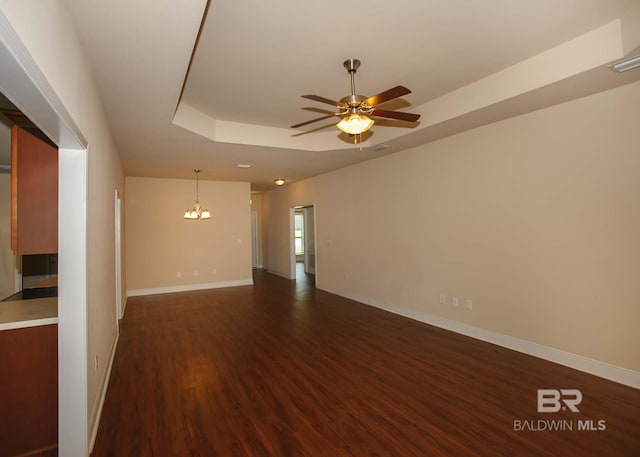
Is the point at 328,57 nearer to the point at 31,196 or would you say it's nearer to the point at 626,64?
the point at 626,64

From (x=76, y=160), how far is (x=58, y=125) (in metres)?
0.48

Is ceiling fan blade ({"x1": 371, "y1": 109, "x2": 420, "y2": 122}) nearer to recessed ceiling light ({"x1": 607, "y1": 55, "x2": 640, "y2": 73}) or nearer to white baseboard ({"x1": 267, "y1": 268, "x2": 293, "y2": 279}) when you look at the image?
recessed ceiling light ({"x1": 607, "y1": 55, "x2": 640, "y2": 73})

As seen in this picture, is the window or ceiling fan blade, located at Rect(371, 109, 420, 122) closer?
ceiling fan blade, located at Rect(371, 109, 420, 122)

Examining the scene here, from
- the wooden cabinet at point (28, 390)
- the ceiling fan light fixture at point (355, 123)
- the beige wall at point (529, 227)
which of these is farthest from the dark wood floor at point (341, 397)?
the ceiling fan light fixture at point (355, 123)

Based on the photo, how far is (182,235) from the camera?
8.01 meters

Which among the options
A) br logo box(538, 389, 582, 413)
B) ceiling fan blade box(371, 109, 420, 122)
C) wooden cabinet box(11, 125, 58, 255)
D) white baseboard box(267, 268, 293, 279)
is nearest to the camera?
wooden cabinet box(11, 125, 58, 255)

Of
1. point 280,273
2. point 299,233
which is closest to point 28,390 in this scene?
point 280,273

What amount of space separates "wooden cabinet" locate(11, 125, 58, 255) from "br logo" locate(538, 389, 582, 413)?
405cm

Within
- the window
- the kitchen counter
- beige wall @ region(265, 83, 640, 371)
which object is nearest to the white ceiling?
beige wall @ region(265, 83, 640, 371)

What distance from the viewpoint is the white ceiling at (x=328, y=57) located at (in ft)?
→ 7.39

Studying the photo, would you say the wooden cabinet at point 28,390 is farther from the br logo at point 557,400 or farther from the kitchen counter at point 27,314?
the br logo at point 557,400

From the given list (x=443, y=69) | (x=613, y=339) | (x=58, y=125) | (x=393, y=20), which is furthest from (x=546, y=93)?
(x=58, y=125)

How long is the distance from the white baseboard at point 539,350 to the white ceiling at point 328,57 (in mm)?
2672

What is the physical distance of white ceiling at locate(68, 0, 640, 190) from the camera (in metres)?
2.25
